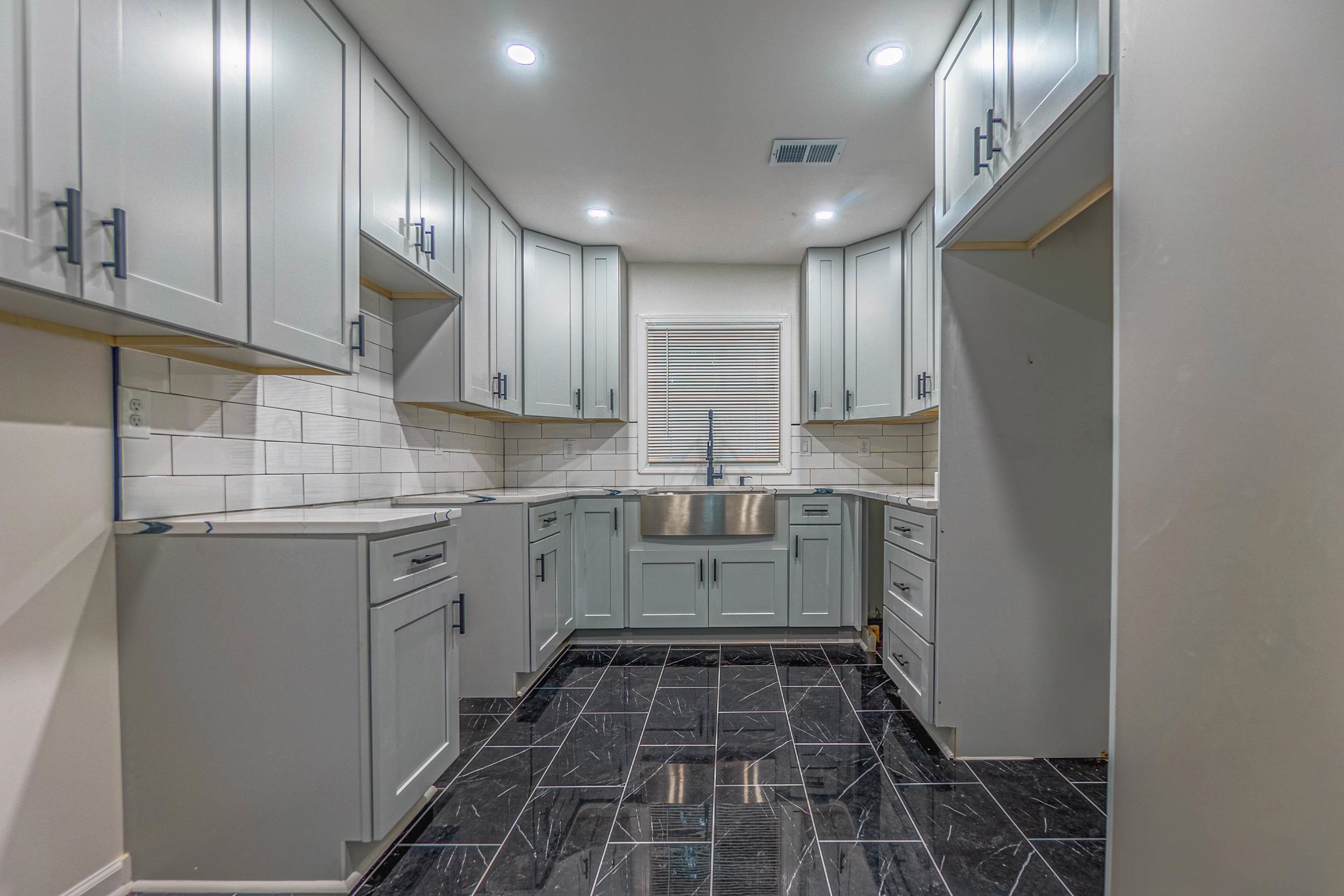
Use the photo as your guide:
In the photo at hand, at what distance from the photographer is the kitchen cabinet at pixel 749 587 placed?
3395 millimetres

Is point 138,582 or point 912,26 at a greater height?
point 912,26

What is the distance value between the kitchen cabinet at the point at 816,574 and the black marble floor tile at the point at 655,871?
192 centimetres

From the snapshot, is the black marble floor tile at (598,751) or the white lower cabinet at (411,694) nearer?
the white lower cabinet at (411,694)

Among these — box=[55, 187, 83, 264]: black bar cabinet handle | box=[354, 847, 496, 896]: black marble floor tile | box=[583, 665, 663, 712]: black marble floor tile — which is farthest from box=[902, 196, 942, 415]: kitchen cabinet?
box=[55, 187, 83, 264]: black bar cabinet handle

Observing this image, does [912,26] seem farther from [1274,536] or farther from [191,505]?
[191,505]

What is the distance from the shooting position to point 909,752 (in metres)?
2.11

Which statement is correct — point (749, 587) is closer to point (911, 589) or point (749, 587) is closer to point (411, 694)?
point (911, 589)

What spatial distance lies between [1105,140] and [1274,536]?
35.3 inches

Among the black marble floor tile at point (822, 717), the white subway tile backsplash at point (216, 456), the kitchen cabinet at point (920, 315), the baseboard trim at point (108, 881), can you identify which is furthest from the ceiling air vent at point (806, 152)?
the baseboard trim at point (108, 881)

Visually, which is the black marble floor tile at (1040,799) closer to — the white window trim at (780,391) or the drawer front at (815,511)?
the drawer front at (815,511)

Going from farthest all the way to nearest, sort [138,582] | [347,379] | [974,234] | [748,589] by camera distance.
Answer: [748,589]
[347,379]
[974,234]
[138,582]

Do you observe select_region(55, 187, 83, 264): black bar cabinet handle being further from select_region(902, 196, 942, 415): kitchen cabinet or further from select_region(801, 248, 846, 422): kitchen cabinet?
select_region(801, 248, 846, 422): kitchen cabinet

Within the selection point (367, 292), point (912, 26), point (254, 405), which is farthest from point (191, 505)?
point (912, 26)

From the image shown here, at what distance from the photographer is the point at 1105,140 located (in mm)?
1330
